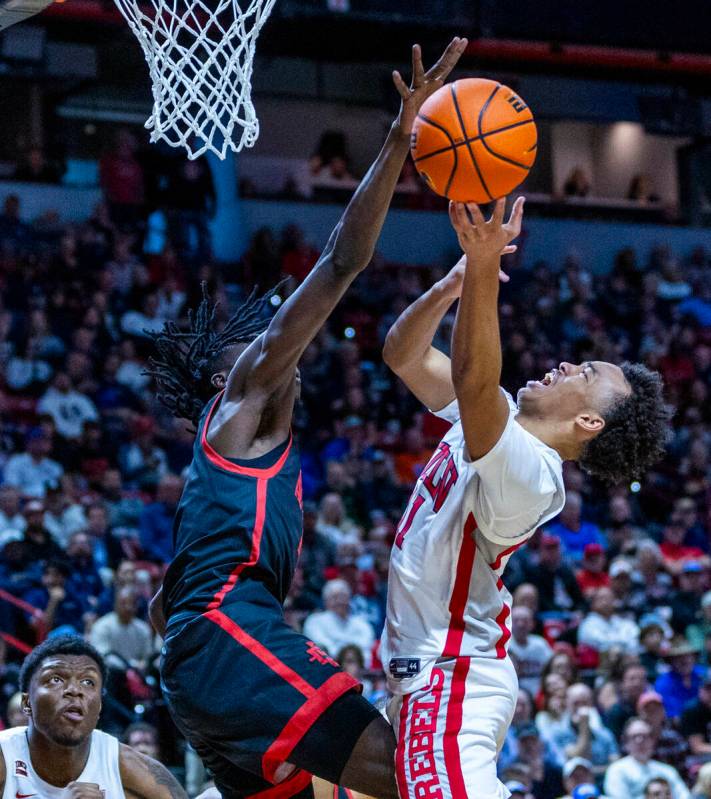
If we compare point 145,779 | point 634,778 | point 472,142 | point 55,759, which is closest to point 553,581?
point 634,778

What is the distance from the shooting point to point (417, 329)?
4047 mm

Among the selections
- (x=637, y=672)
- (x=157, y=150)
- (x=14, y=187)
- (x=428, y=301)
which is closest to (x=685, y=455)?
(x=637, y=672)

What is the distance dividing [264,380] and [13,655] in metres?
4.54

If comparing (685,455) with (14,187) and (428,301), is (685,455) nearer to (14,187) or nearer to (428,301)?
(14,187)

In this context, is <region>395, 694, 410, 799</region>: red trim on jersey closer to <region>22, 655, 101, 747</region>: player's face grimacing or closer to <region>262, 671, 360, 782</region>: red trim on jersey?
<region>262, 671, 360, 782</region>: red trim on jersey

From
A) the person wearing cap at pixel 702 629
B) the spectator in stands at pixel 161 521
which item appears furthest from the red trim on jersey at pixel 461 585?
the person wearing cap at pixel 702 629

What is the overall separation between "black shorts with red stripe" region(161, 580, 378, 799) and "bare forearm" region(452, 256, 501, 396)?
0.80 meters

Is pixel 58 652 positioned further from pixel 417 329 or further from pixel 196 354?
pixel 417 329

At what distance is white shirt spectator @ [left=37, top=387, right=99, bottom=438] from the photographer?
10.2m

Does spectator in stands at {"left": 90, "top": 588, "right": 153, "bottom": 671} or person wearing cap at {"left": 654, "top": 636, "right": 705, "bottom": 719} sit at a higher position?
spectator in stands at {"left": 90, "top": 588, "right": 153, "bottom": 671}

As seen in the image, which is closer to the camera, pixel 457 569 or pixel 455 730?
pixel 455 730

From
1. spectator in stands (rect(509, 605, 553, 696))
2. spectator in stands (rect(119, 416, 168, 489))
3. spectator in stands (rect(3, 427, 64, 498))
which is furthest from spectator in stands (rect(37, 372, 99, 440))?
spectator in stands (rect(509, 605, 553, 696))

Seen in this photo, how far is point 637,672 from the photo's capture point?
852cm

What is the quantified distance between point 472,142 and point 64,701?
2253 mm
